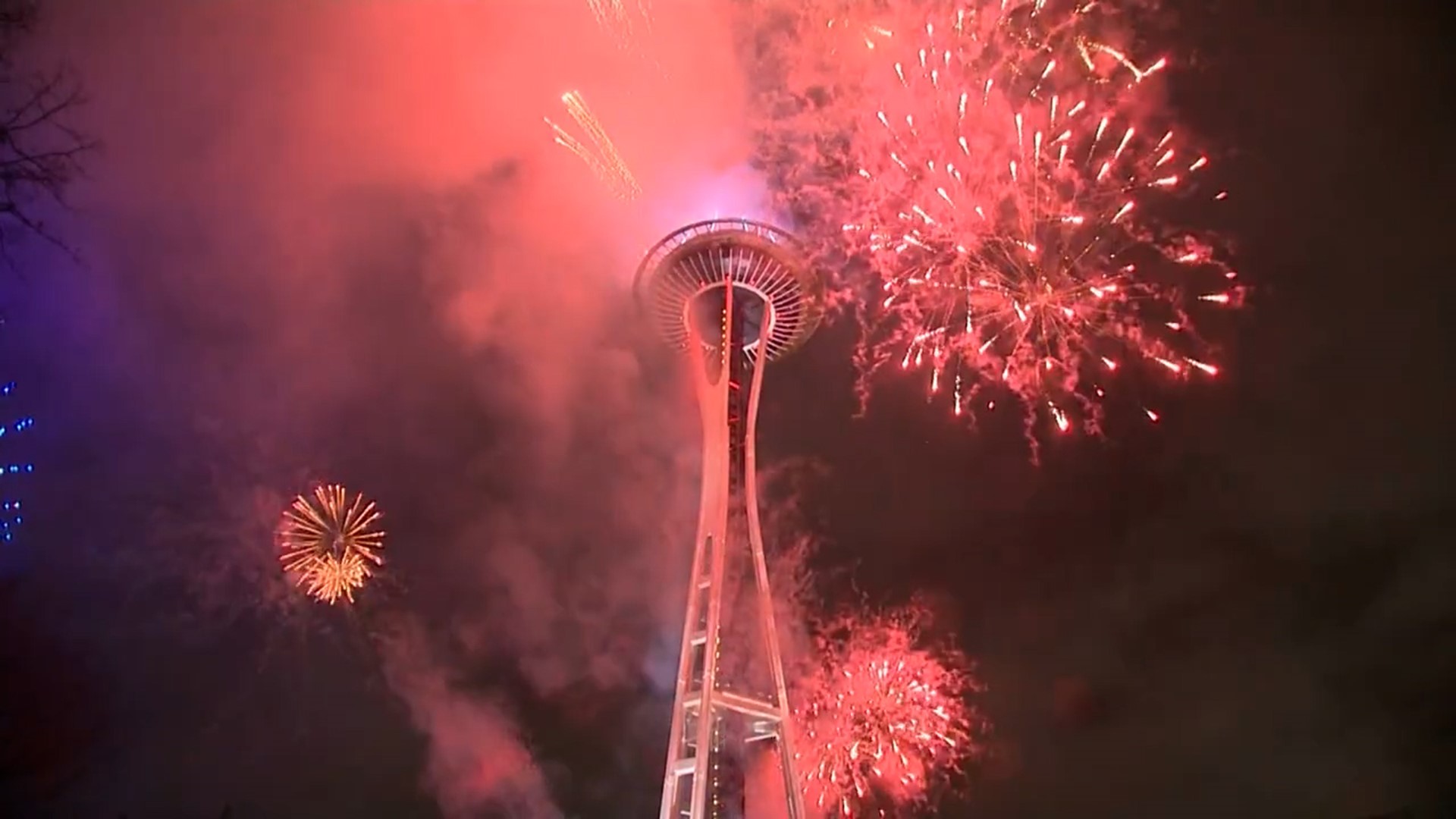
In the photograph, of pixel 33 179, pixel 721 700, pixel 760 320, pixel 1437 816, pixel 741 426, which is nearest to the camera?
pixel 33 179

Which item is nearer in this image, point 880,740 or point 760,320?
point 880,740

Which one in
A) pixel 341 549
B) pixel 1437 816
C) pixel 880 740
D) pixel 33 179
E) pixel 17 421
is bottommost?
pixel 33 179

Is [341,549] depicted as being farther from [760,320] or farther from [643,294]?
[760,320]

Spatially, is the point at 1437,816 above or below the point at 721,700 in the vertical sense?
above

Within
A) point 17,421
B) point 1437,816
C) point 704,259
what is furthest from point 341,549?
point 1437,816

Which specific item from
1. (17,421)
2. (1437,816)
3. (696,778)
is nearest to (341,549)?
(17,421)

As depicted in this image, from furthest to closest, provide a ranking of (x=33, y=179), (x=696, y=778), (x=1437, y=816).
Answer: (x=1437, y=816)
(x=696, y=778)
(x=33, y=179)

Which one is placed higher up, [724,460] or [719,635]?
[724,460]
